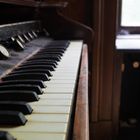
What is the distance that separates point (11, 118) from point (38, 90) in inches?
8.7

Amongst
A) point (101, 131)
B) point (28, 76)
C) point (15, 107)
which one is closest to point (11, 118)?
point (15, 107)

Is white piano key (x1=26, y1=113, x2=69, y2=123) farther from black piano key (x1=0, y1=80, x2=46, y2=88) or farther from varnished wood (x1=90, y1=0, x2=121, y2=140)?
varnished wood (x1=90, y1=0, x2=121, y2=140)

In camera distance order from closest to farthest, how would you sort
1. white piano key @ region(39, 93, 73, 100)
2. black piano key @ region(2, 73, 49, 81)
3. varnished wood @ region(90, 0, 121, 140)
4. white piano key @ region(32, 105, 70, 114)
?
white piano key @ region(32, 105, 70, 114) → white piano key @ region(39, 93, 73, 100) → black piano key @ region(2, 73, 49, 81) → varnished wood @ region(90, 0, 121, 140)

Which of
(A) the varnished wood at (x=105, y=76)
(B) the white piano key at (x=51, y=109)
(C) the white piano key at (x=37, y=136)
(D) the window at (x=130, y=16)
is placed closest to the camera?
(C) the white piano key at (x=37, y=136)

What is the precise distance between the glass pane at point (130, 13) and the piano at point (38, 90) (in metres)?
1.24

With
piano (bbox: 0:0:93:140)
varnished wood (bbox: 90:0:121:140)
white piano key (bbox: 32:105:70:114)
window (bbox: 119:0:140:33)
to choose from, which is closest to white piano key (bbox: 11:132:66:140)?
piano (bbox: 0:0:93:140)

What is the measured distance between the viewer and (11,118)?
54 centimetres

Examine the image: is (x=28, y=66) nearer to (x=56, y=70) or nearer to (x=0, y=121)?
(x=56, y=70)

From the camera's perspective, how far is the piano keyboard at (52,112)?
0.52 meters

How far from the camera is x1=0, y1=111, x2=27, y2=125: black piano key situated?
54 centimetres

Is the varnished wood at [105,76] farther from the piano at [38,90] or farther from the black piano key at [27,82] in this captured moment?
the black piano key at [27,82]

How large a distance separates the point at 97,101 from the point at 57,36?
0.70m

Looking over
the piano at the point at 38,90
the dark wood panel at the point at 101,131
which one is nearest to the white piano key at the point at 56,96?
the piano at the point at 38,90

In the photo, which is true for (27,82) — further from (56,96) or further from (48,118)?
(48,118)
